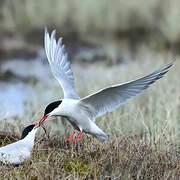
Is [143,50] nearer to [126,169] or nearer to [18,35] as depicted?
[18,35]

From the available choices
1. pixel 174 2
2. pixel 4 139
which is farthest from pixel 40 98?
pixel 174 2

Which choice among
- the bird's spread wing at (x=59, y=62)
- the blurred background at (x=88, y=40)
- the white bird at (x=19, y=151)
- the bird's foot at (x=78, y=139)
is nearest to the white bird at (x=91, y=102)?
the bird's spread wing at (x=59, y=62)

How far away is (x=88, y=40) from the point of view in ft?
52.9

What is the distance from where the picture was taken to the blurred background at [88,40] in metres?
11.9

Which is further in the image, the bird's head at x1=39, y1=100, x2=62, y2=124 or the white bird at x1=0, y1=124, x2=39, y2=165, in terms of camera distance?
the bird's head at x1=39, y1=100, x2=62, y2=124

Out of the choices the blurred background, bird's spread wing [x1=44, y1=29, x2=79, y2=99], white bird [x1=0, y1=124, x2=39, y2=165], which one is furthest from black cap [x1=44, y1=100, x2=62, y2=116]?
the blurred background

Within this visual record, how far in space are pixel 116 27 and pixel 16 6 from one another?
2440 millimetres

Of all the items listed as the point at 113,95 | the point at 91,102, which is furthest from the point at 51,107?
the point at 113,95

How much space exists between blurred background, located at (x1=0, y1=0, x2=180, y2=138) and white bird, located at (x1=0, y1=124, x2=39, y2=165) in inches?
209

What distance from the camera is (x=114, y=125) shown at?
Result: 7.61m

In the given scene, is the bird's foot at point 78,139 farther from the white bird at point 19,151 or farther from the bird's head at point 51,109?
the white bird at point 19,151

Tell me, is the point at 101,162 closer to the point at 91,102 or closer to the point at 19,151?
the point at 19,151

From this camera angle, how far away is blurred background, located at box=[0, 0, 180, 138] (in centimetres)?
1190

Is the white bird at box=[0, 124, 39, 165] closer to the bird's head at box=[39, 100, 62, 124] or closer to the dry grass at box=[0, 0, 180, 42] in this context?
the bird's head at box=[39, 100, 62, 124]
